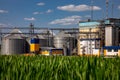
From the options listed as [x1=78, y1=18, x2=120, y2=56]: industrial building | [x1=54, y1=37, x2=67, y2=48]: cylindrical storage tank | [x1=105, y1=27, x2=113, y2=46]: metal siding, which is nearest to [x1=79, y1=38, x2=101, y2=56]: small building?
[x1=78, y1=18, x2=120, y2=56]: industrial building

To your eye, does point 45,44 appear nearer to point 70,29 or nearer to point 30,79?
point 70,29

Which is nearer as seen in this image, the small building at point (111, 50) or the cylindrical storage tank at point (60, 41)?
the small building at point (111, 50)

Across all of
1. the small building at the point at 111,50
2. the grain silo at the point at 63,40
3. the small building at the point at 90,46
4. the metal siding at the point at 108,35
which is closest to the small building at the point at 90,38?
the small building at the point at 90,46

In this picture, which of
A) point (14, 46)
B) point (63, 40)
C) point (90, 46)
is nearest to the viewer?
point (90, 46)

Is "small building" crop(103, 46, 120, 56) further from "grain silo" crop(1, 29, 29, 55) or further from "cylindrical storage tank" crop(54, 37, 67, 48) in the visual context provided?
"grain silo" crop(1, 29, 29, 55)

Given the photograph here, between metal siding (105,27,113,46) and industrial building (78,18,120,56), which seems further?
industrial building (78,18,120,56)

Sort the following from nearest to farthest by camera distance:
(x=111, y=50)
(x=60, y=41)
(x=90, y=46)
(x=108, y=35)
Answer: (x=111, y=50)
(x=108, y=35)
(x=90, y=46)
(x=60, y=41)

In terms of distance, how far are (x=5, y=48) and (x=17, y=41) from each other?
154 inches

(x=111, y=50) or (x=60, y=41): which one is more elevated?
(x=60, y=41)

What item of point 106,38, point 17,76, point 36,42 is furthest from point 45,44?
point 17,76

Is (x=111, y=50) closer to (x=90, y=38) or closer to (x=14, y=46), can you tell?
(x=90, y=38)

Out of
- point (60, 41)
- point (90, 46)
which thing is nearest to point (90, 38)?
point (90, 46)

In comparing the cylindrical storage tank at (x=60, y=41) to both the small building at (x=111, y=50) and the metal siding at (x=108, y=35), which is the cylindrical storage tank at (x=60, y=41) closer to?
the metal siding at (x=108, y=35)

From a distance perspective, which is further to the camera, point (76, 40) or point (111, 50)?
point (76, 40)
